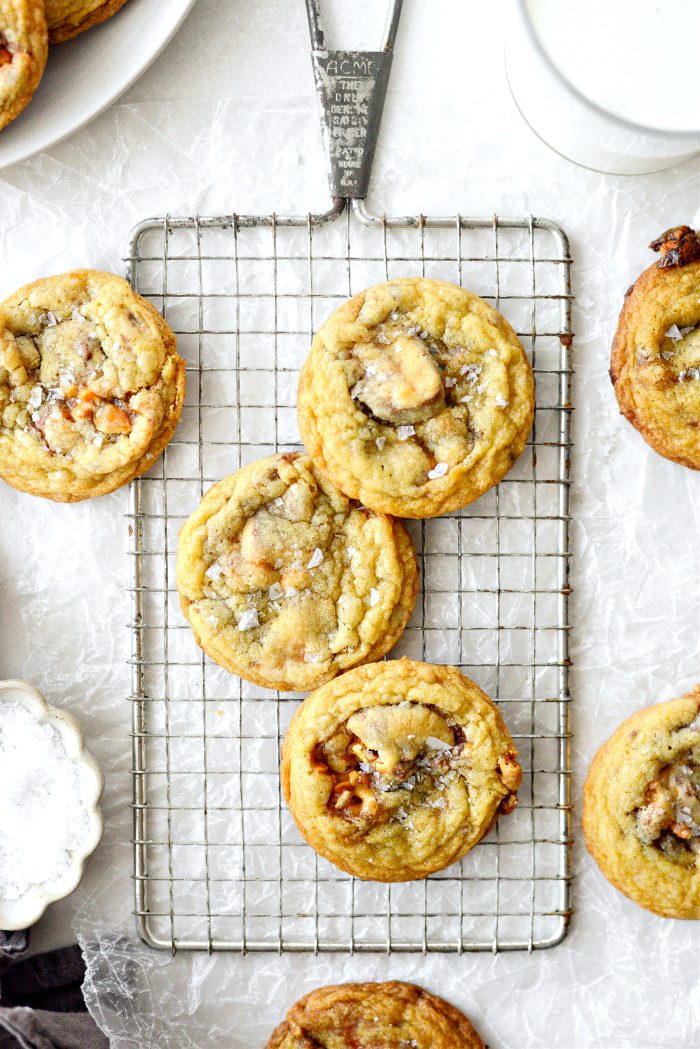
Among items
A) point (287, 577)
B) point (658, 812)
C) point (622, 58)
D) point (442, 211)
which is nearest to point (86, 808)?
point (287, 577)

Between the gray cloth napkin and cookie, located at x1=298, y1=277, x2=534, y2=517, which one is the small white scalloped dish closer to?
the gray cloth napkin

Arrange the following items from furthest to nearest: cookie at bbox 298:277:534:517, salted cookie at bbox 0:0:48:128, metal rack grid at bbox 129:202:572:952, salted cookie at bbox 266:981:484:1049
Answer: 1. metal rack grid at bbox 129:202:572:952
2. salted cookie at bbox 266:981:484:1049
3. cookie at bbox 298:277:534:517
4. salted cookie at bbox 0:0:48:128

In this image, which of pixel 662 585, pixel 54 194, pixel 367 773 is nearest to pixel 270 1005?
pixel 367 773

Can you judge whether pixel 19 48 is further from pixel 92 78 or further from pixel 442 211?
pixel 442 211

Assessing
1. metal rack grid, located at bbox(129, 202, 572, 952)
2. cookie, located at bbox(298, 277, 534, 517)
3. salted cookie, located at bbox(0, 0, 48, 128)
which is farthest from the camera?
metal rack grid, located at bbox(129, 202, 572, 952)

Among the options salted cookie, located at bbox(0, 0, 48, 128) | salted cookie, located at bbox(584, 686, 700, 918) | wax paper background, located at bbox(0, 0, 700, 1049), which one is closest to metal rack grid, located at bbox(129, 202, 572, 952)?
wax paper background, located at bbox(0, 0, 700, 1049)

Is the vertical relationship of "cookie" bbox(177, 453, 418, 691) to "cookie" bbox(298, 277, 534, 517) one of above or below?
below
